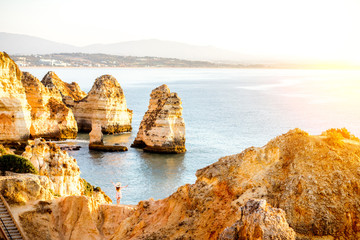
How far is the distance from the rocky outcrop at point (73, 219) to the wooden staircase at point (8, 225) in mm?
448

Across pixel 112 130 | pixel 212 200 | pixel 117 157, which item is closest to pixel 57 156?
pixel 212 200

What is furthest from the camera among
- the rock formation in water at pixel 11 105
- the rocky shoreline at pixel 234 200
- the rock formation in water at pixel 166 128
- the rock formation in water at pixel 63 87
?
the rock formation in water at pixel 63 87

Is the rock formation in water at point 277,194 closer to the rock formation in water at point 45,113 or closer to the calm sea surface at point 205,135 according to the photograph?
the calm sea surface at point 205,135

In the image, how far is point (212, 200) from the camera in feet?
52.6

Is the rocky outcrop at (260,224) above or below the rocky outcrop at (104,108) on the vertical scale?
above

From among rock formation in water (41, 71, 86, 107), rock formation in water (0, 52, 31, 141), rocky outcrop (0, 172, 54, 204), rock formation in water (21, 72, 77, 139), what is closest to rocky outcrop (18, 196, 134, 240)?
rocky outcrop (0, 172, 54, 204)

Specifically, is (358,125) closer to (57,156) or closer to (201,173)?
(57,156)

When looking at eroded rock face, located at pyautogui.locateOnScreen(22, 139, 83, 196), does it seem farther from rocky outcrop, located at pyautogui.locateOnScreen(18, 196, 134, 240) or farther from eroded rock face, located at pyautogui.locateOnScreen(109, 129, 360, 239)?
eroded rock face, located at pyautogui.locateOnScreen(109, 129, 360, 239)

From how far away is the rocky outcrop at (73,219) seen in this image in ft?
72.6

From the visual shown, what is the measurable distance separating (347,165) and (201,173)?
16.1ft

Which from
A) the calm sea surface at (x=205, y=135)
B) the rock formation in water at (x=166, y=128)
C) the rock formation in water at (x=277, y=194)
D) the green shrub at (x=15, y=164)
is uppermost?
the rock formation in water at (x=277, y=194)

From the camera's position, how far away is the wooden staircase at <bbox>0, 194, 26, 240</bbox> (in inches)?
819

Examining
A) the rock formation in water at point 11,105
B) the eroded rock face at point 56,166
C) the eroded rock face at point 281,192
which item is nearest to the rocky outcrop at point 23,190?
the eroded rock face at point 56,166

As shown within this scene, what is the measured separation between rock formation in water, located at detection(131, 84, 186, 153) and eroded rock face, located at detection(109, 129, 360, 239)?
134 ft
